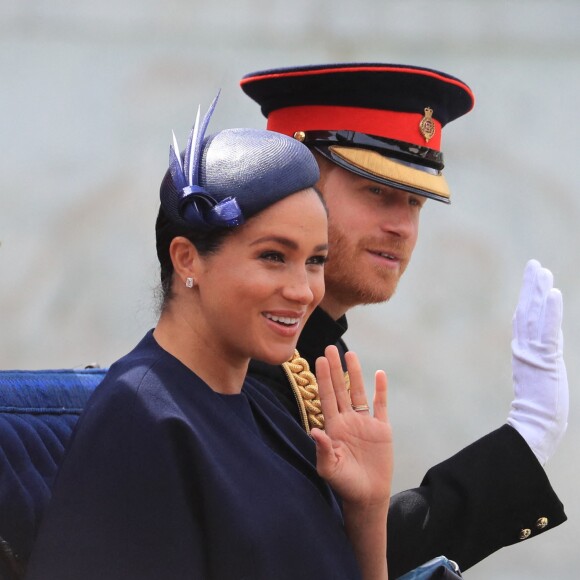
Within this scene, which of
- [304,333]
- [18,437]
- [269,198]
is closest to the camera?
[269,198]

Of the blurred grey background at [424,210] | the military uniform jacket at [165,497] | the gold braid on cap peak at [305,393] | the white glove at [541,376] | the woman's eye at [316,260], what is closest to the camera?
the military uniform jacket at [165,497]

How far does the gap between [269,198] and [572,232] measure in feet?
11.0

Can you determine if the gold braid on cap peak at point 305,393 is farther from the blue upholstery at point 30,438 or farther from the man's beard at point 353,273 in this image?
the blue upholstery at point 30,438

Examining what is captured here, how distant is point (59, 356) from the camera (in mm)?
4938

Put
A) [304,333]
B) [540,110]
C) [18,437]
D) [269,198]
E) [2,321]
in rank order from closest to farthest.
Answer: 1. [269,198]
2. [18,437]
3. [304,333]
4. [2,321]
5. [540,110]

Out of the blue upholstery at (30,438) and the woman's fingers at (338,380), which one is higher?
the woman's fingers at (338,380)

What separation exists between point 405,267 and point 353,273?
Result: 0.38 feet

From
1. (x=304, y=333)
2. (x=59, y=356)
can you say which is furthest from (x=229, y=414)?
(x=59, y=356)

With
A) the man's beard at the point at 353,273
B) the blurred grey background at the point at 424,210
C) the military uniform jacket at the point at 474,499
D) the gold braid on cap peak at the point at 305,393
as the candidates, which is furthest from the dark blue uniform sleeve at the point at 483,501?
the blurred grey background at the point at 424,210

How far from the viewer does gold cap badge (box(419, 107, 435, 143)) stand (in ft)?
9.07

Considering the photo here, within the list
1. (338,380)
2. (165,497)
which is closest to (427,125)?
(338,380)

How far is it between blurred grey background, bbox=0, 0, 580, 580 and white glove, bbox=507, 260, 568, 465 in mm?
2386

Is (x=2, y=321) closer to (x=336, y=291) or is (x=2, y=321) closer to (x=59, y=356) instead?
(x=59, y=356)

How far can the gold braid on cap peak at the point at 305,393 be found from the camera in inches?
96.1
